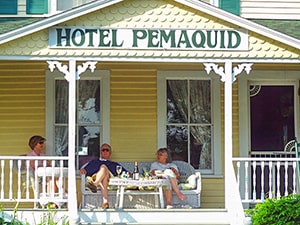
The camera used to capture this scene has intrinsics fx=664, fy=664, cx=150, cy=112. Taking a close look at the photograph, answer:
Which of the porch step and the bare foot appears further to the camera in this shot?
the bare foot

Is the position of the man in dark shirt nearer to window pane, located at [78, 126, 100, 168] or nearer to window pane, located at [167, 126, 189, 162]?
window pane, located at [78, 126, 100, 168]

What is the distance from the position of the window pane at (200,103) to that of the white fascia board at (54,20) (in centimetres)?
278

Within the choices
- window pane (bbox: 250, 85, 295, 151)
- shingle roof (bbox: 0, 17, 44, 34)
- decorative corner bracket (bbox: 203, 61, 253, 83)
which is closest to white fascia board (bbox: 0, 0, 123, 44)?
shingle roof (bbox: 0, 17, 44, 34)

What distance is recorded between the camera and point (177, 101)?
1180cm

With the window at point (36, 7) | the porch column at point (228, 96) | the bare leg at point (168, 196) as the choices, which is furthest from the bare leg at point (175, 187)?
the window at point (36, 7)

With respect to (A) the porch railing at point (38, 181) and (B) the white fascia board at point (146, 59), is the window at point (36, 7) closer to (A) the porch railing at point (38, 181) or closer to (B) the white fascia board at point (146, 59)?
(B) the white fascia board at point (146, 59)

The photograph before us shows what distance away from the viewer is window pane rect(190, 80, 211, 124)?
11805mm

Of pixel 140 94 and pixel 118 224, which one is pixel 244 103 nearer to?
pixel 140 94

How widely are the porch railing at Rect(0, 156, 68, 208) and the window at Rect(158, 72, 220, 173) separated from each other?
6.72ft

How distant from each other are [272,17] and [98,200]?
4616mm

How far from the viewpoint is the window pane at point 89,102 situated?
38.5ft

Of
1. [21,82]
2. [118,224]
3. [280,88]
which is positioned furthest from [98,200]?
[280,88]

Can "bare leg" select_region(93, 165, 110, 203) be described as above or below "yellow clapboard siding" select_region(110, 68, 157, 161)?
below

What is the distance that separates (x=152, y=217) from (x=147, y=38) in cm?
265
